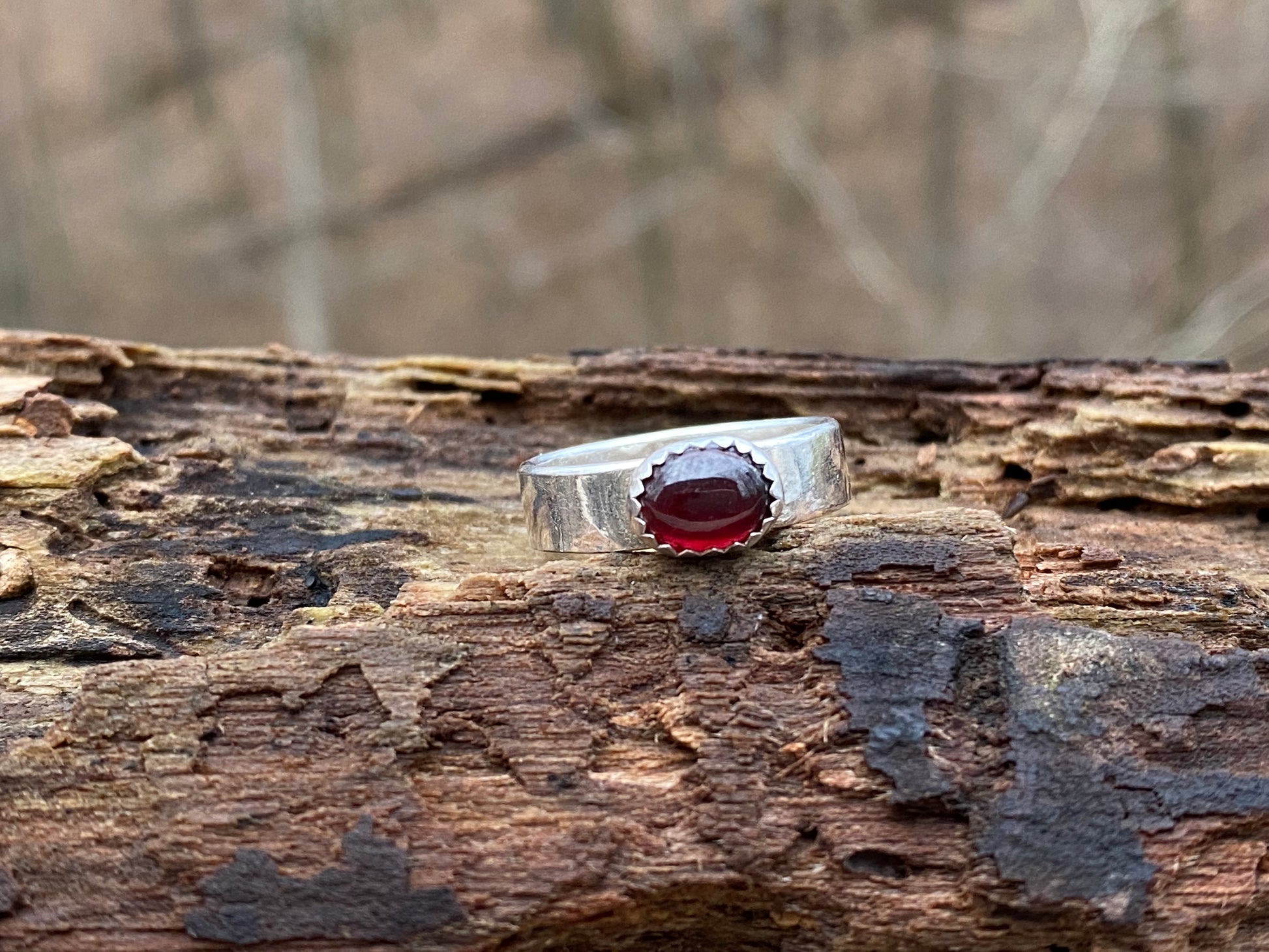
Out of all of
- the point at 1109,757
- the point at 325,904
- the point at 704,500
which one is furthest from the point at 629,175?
the point at 325,904

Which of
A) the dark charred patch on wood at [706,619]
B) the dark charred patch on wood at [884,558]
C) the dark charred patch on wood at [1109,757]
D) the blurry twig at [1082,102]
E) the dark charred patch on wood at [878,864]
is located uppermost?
the blurry twig at [1082,102]

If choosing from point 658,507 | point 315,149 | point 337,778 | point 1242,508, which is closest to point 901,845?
point 658,507

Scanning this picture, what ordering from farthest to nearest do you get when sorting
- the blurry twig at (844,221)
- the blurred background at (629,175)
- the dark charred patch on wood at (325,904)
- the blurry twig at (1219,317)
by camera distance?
the blurry twig at (844,221) → the blurred background at (629,175) → the blurry twig at (1219,317) → the dark charred patch on wood at (325,904)

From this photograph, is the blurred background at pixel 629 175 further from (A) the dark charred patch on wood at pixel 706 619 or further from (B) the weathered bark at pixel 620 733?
(A) the dark charred patch on wood at pixel 706 619

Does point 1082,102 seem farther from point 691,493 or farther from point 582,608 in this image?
point 582,608

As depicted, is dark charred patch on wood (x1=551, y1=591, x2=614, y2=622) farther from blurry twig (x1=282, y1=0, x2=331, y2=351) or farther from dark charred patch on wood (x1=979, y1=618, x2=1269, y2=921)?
blurry twig (x1=282, y1=0, x2=331, y2=351)

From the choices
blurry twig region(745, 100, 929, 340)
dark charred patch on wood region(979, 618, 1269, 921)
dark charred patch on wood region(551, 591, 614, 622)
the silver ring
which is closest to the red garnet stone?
the silver ring

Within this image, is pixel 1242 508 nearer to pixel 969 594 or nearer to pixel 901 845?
pixel 969 594

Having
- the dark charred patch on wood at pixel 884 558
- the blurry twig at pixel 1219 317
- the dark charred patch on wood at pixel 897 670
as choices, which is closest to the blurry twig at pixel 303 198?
the blurry twig at pixel 1219 317
